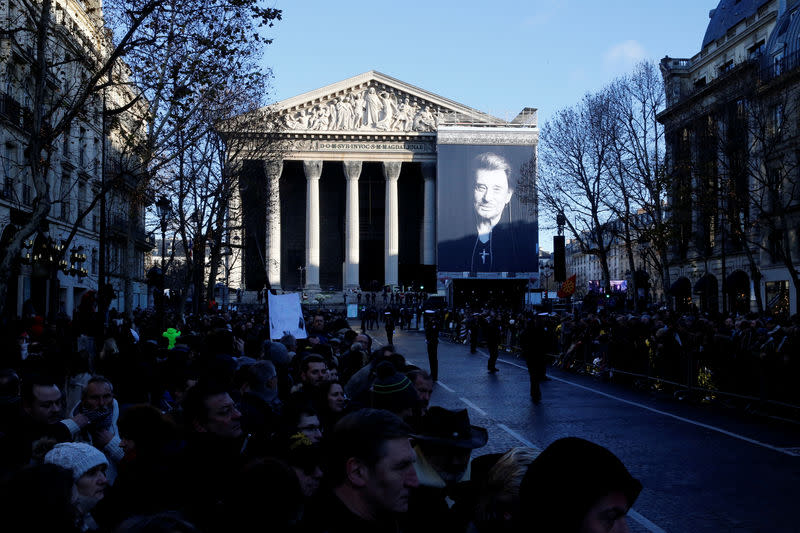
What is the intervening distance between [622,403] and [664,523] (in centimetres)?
858

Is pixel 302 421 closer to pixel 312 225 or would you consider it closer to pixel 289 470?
pixel 289 470

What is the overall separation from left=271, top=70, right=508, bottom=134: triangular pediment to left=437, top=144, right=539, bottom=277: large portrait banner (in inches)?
313

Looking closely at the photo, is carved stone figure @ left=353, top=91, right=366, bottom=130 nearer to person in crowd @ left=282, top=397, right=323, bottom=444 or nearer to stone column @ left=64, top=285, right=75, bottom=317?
stone column @ left=64, top=285, right=75, bottom=317

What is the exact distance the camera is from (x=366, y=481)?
2543 millimetres

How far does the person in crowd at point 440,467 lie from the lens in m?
3.03

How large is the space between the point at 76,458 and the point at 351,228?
65.2 metres

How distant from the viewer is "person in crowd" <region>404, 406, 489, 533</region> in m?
3.03

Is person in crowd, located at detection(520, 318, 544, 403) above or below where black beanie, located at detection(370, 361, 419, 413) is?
below

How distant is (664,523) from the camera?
6.83 m

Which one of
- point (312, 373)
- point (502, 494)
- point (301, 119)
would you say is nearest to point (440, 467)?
point (502, 494)

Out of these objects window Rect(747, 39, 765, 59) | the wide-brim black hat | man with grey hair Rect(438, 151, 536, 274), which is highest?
window Rect(747, 39, 765, 59)

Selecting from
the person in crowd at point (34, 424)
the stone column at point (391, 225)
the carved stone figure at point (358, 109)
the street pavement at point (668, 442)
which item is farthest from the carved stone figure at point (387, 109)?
the person in crowd at point (34, 424)

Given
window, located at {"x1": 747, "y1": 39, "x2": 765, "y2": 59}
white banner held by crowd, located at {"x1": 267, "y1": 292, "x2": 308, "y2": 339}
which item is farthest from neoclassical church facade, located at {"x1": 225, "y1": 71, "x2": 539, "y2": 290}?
white banner held by crowd, located at {"x1": 267, "y1": 292, "x2": 308, "y2": 339}

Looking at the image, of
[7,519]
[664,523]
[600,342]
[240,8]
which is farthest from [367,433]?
[600,342]
